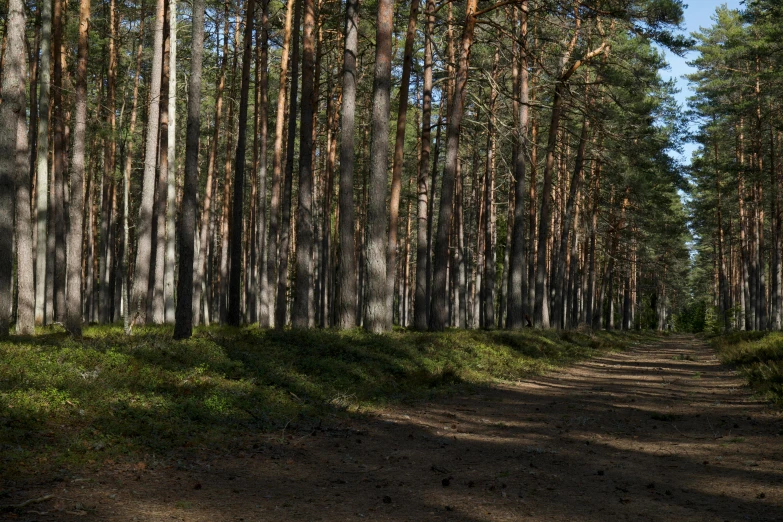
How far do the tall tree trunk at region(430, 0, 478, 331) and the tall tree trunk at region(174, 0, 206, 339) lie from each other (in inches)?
352

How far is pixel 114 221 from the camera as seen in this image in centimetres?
3638

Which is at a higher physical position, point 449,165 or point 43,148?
point 43,148

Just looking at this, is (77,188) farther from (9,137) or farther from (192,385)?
(192,385)

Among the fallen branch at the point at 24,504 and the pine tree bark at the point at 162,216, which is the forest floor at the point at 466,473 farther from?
the pine tree bark at the point at 162,216

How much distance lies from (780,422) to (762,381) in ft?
15.1

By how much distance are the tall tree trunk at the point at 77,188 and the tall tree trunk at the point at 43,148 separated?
1.89 m

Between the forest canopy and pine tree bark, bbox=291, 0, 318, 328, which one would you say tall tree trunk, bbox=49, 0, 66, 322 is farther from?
pine tree bark, bbox=291, 0, 318, 328

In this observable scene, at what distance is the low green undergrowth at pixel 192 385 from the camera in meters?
6.74

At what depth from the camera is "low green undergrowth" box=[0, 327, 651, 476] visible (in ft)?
22.1

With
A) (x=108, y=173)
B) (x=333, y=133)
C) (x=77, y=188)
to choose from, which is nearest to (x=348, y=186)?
(x=77, y=188)

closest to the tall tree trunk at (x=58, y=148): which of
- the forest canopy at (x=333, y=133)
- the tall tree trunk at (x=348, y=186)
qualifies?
the forest canopy at (x=333, y=133)

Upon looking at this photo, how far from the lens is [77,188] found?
15.5 metres

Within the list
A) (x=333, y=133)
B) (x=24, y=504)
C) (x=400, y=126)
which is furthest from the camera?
(x=333, y=133)

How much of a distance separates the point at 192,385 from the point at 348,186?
352 inches
